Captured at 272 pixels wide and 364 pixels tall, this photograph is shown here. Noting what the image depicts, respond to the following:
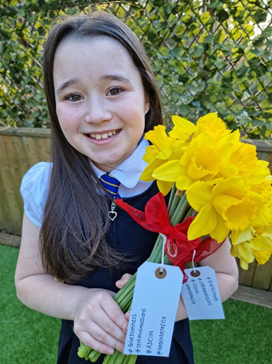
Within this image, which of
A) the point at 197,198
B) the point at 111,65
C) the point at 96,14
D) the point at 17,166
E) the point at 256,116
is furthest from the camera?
the point at 17,166

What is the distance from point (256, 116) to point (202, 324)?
4.22 ft

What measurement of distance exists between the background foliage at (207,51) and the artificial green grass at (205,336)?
1120 millimetres

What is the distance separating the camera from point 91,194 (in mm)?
838

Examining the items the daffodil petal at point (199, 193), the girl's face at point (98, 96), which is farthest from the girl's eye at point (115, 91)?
the daffodil petal at point (199, 193)

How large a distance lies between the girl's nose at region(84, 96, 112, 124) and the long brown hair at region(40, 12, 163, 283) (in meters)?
0.18

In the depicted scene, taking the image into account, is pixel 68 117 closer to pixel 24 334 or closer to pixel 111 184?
pixel 111 184

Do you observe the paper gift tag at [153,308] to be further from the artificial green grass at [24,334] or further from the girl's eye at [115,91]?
the artificial green grass at [24,334]

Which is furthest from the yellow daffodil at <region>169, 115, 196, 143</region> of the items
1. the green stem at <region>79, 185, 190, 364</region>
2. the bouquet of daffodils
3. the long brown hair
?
the long brown hair

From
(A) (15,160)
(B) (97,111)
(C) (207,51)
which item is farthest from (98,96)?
(A) (15,160)

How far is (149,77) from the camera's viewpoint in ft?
2.74

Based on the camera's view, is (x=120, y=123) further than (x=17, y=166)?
No

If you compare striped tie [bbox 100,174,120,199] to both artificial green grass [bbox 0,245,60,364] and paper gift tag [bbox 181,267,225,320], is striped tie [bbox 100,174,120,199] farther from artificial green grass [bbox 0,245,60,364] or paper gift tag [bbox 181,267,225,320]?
artificial green grass [bbox 0,245,60,364]

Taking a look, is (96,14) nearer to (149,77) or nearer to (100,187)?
(149,77)

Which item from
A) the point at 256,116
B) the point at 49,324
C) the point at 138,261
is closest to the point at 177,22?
the point at 256,116
